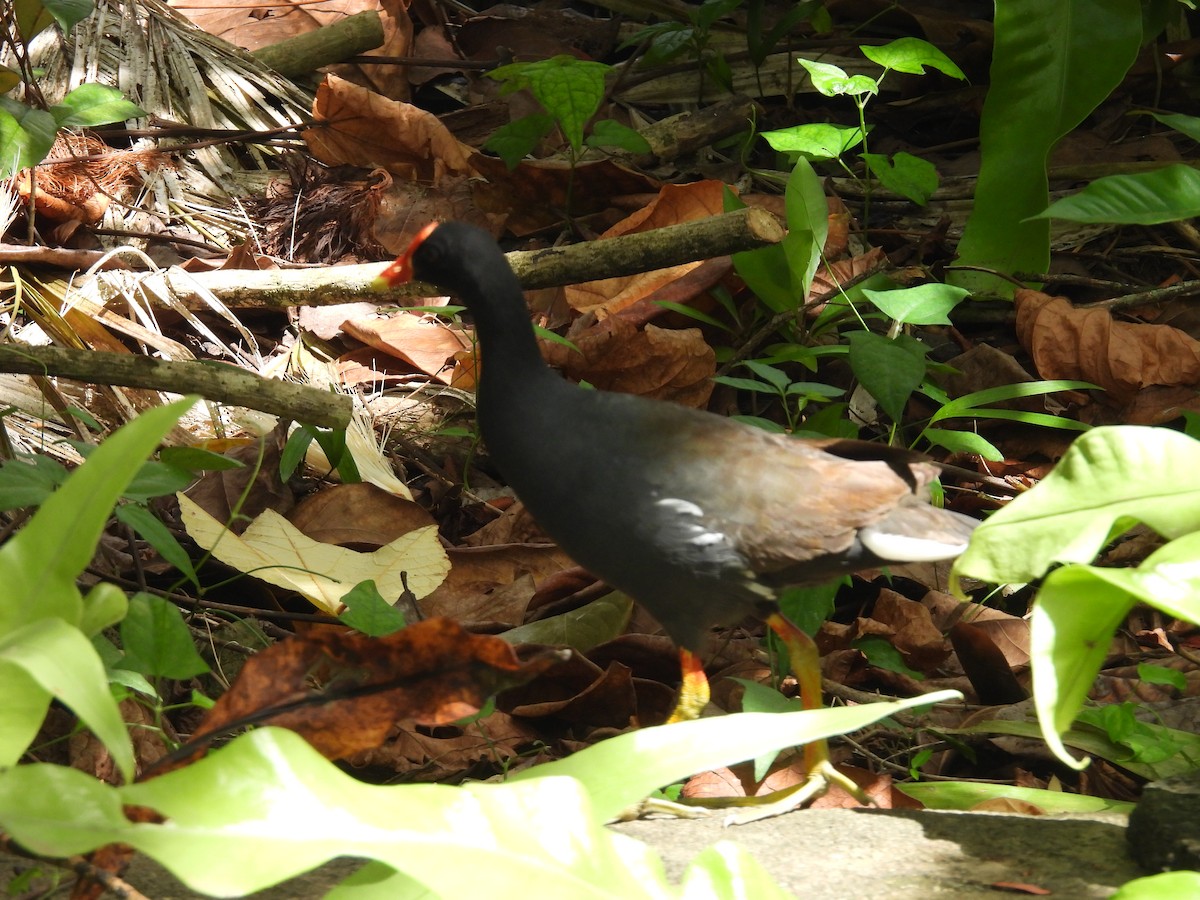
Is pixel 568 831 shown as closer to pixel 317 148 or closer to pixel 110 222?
pixel 110 222

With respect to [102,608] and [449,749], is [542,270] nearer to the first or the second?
[449,749]

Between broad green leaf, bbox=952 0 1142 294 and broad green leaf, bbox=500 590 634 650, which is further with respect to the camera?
broad green leaf, bbox=952 0 1142 294

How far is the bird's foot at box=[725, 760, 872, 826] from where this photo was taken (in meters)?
2.89

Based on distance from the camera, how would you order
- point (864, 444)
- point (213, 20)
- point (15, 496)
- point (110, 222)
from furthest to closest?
point (213, 20)
point (110, 222)
point (864, 444)
point (15, 496)

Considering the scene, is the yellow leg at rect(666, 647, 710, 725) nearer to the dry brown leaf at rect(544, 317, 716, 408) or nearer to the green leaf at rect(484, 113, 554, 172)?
the dry brown leaf at rect(544, 317, 716, 408)

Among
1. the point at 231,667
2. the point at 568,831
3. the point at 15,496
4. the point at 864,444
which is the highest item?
the point at 15,496

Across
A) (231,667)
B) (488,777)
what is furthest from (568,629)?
(231,667)

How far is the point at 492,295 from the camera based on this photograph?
2.99 meters

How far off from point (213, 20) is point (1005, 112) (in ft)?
13.9

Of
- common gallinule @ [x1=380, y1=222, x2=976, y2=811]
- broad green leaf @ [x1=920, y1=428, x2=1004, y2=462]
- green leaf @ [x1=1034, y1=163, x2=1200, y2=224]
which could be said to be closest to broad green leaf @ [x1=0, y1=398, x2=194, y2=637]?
common gallinule @ [x1=380, y1=222, x2=976, y2=811]

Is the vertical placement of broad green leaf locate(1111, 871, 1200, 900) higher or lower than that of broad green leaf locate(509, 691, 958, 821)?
higher

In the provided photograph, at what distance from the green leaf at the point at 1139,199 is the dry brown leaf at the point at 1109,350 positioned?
1830 mm

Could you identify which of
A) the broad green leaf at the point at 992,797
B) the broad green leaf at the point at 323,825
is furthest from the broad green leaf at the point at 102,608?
the broad green leaf at the point at 992,797

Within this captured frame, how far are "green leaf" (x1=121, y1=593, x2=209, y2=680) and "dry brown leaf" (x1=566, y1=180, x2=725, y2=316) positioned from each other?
3.16 meters
